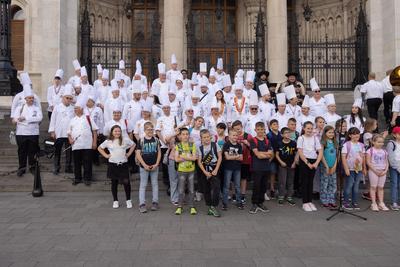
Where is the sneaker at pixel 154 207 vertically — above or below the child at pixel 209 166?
below

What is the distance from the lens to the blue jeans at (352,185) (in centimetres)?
862

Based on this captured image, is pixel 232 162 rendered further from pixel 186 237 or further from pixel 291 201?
pixel 186 237

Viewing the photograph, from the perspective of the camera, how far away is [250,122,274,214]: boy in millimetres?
8180

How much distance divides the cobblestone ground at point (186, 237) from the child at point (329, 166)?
375 millimetres

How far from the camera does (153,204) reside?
8320 millimetres

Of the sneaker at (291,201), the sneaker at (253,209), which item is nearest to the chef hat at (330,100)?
the sneaker at (291,201)

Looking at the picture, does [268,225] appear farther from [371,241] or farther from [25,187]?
[25,187]

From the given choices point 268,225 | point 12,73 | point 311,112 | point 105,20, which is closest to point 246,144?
point 268,225

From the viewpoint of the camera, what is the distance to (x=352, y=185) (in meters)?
8.65

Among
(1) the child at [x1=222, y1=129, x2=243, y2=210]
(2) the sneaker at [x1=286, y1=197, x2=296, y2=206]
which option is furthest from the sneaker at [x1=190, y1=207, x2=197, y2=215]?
(2) the sneaker at [x1=286, y1=197, x2=296, y2=206]

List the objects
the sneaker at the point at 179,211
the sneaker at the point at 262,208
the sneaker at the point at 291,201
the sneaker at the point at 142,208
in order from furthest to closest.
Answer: the sneaker at the point at 291,201
the sneaker at the point at 262,208
the sneaker at the point at 142,208
the sneaker at the point at 179,211

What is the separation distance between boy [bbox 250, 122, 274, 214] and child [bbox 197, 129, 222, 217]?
718 millimetres

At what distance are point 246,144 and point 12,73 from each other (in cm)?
931

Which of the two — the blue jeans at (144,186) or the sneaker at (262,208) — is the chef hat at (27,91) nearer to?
the blue jeans at (144,186)
